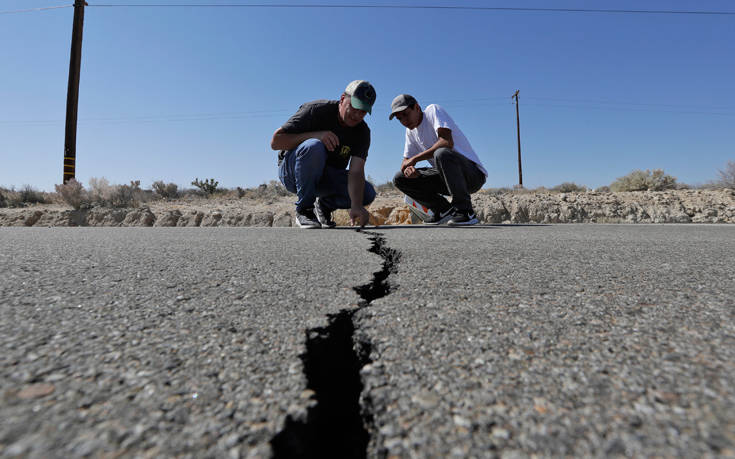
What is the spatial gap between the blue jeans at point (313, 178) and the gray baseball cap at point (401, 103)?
2.72 feet

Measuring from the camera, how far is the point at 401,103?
3916mm

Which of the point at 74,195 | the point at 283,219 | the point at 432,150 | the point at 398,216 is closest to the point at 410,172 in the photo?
the point at 432,150

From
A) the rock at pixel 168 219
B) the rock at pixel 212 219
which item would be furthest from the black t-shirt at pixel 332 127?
the rock at pixel 168 219

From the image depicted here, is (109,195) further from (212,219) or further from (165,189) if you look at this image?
(165,189)

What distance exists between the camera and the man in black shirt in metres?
3.59

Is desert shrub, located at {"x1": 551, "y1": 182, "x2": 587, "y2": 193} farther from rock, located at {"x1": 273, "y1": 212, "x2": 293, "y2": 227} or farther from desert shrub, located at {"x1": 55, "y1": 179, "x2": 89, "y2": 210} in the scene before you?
desert shrub, located at {"x1": 55, "y1": 179, "x2": 89, "y2": 210}

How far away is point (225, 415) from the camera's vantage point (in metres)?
0.51

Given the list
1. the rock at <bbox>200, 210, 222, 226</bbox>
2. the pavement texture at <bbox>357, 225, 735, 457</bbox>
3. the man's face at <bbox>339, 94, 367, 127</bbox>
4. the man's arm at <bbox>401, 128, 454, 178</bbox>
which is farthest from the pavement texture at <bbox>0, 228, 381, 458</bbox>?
the rock at <bbox>200, 210, 222, 226</bbox>

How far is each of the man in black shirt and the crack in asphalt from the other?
112 inches

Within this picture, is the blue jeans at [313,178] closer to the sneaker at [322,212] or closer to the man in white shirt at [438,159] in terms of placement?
the sneaker at [322,212]

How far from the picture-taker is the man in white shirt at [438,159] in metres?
3.92

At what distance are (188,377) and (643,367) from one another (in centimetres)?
71

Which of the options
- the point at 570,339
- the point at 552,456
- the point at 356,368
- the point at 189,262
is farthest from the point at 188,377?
the point at 189,262

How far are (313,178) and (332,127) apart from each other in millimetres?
523
